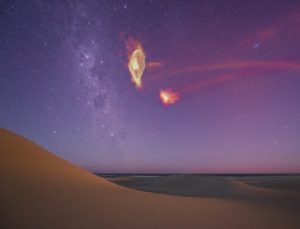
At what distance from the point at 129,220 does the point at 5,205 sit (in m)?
2.91

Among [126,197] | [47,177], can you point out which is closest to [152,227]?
[126,197]

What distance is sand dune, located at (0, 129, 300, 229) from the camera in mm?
5855

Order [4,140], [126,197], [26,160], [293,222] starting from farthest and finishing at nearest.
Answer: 1. [4,140]
2. [26,160]
3. [126,197]
4. [293,222]

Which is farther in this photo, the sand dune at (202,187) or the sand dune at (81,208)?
the sand dune at (202,187)

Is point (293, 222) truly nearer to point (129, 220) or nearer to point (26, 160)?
point (129, 220)

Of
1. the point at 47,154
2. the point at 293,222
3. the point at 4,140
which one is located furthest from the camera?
the point at 47,154

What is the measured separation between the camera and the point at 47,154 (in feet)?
37.6

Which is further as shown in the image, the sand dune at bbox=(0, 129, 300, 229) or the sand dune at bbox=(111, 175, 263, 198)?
the sand dune at bbox=(111, 175, 263, 198)

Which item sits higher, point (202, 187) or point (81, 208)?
Result: point (202, 187)

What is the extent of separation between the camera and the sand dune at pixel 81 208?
5855 mm

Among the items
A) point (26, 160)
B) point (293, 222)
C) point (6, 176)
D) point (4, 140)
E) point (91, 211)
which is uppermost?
point (4, 140)

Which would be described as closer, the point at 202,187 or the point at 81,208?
the point at 81,208

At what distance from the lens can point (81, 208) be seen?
6711 millimetres

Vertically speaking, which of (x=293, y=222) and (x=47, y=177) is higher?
(x=47, y=177)
